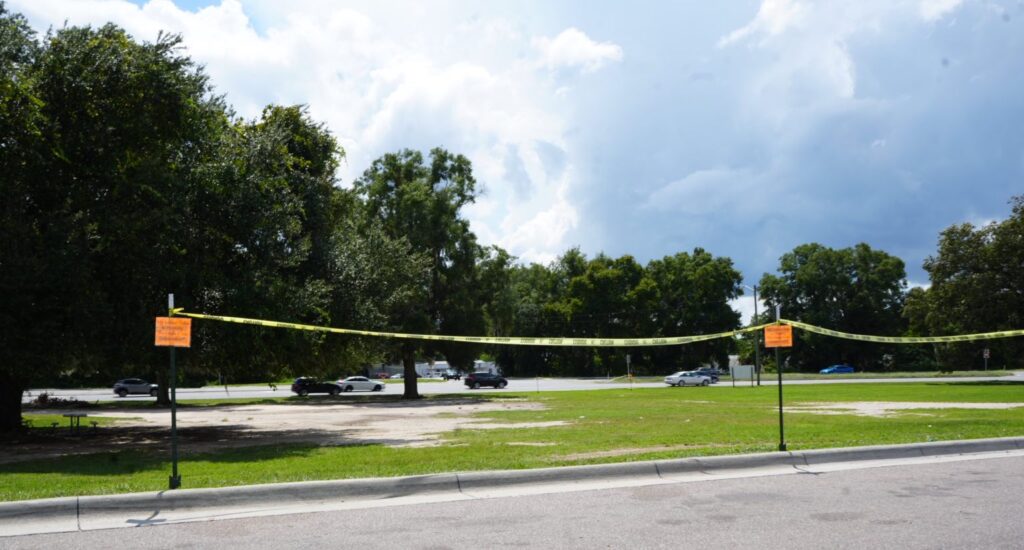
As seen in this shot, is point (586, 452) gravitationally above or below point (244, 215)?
below

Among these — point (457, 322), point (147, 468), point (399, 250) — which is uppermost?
point (399, 250)

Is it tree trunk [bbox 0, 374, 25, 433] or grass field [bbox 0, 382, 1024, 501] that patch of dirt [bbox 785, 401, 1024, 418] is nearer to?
grass field [bbox 0, 382, 1024, 501]

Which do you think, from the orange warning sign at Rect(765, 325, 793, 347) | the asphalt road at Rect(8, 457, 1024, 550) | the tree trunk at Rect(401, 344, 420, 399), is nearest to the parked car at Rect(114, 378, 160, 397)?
the tree trunk at Rect(401, 344, 420, 399)

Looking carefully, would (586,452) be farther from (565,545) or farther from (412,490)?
(565,545)

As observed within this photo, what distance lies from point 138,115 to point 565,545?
14.9 meters

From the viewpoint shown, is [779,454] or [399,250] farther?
[399,250]

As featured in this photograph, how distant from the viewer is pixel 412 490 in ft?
31.3

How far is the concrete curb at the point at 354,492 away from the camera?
27.1 ft

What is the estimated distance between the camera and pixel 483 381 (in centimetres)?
6028

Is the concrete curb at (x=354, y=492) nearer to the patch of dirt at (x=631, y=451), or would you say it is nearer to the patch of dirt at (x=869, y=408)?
the patch of dirt at (x=631, y=451)

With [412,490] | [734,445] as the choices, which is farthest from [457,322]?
[412,490]

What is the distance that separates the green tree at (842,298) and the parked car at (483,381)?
1806 inches

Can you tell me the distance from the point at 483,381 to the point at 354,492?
51.2 metres

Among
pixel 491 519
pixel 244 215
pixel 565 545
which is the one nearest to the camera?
pixel 565 545
